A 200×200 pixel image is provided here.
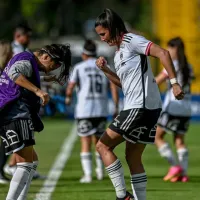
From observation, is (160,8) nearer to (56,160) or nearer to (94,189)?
(56,160)

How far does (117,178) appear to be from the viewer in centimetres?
961

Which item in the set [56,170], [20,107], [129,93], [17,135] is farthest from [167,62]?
[56,170]

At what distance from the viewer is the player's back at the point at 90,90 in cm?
1345

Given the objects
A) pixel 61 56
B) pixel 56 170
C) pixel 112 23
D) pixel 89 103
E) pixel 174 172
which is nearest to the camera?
pixel 112 23

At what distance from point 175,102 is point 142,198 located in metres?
3.79

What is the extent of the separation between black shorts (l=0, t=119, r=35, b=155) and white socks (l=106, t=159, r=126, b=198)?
96 centimetres

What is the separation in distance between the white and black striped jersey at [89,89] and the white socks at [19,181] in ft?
13.2

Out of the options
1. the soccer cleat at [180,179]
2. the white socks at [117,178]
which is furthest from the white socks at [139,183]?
the soccer cleat at [180,179]

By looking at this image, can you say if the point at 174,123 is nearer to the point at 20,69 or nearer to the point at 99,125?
the point at 99,125

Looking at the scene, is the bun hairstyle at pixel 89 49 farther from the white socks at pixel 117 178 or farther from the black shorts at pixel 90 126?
the white socks at pixel 117 178

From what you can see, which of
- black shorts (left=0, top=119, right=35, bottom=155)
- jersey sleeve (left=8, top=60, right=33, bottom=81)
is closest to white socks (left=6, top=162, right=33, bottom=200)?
black shorts (left=0, top=119, right=35, bottom=155)

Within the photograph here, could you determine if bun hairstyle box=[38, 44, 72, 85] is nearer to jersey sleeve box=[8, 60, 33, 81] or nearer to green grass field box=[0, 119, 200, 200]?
jersey sleeve box=[8, 60, 33, 81]

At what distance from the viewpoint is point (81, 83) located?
13.6m

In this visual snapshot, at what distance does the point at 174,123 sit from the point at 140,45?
13.7ft
